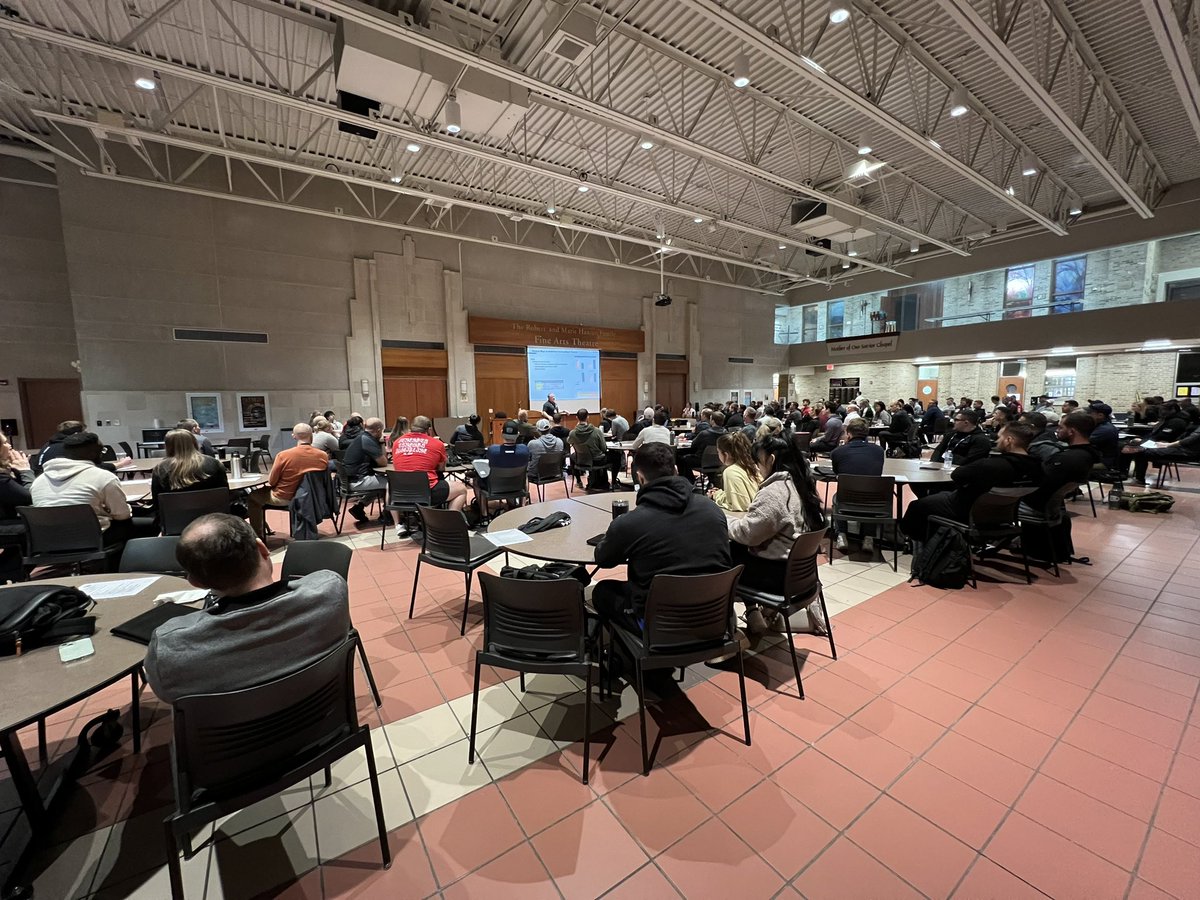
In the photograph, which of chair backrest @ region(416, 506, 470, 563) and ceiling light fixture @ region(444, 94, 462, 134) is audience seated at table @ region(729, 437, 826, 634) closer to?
chair backrest @ region(416, 506, 470, 563)

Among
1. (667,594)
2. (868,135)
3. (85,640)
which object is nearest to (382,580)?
(85,640)

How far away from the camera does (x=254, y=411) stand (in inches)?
415

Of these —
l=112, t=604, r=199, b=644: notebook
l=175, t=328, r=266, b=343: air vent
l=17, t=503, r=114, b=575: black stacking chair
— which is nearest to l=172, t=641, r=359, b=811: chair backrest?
l=112, t=604, r=199, b=644: notebook

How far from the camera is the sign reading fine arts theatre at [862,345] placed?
16328mm

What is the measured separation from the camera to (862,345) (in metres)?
17.1

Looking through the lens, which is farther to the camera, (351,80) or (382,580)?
(351,80)

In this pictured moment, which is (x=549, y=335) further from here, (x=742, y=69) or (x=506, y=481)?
(x=506, y=481)

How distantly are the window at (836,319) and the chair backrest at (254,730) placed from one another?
65.7 ft

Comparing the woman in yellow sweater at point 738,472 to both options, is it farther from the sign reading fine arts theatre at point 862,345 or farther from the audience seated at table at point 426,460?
the sign reading fine arts theatre at point 862,345

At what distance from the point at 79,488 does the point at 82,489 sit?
17 millimetres

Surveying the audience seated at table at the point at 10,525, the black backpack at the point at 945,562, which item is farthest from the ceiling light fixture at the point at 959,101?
the audience seated at table at the point at 10,525

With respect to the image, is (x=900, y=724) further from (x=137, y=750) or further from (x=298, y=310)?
(x=298, y=310)

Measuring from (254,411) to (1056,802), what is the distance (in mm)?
12927

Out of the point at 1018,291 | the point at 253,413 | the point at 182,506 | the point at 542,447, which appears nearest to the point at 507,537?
the point at 182,506
